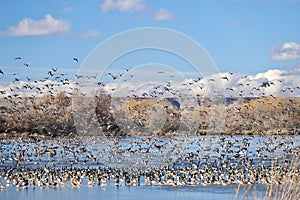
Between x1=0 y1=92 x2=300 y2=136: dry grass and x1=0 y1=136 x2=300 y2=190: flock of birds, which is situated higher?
x1=0 y1=92 x2=300 y2=136: dry grass

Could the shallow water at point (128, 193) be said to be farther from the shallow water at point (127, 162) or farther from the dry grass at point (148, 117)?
the dry grass at point (148, 117)

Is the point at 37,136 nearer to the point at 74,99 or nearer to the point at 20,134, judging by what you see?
the point at 20,134

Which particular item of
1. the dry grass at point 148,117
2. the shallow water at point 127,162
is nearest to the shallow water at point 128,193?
the shallow water at point 127,162

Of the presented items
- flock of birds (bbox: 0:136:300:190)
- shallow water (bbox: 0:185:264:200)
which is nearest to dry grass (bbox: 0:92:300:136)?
flock of birds (bbox: 0:136:300:190)

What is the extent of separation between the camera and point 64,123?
62562 mm

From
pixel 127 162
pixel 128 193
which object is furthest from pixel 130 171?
pixel 127 162

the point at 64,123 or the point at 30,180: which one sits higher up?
the point at 64,123

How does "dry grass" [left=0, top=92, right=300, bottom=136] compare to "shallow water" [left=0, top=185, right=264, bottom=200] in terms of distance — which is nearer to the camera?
"shallow water" [left=0, top=185, right=264, bottom=200]

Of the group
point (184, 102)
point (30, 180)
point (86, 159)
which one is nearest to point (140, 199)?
point (30, 180)

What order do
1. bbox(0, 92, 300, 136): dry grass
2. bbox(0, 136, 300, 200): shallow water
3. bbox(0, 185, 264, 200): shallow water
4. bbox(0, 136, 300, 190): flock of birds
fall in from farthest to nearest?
bbox(0, 92, 300, 136): dry grass → bbox(0, 136, 300, 190): flock of birds → bbox(0, 136, 300, 200): shallow water → bbox(0, 185, 264, 200): shallow water

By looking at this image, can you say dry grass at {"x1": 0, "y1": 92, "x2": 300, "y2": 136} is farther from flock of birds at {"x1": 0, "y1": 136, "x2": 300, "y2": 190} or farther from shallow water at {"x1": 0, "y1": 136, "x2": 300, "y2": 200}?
flock of birds at {"x1": 0, "y1": 136, "x2": 300, "y2": 190}

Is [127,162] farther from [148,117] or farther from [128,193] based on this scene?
[148,117]

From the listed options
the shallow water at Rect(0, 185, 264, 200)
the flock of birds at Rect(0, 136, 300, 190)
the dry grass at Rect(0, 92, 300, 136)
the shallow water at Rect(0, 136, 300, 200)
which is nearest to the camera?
the shallow water at Rect(0, 185, 264, 200)

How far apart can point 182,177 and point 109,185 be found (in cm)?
263
